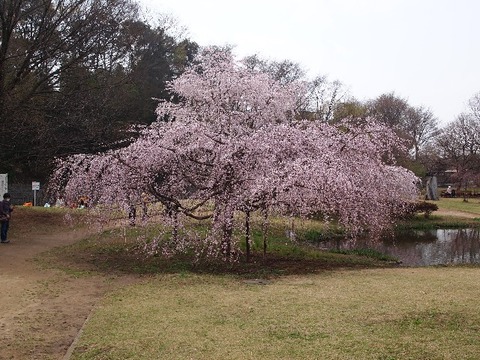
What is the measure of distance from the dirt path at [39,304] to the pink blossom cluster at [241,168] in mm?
2367

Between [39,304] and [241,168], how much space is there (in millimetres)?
5297

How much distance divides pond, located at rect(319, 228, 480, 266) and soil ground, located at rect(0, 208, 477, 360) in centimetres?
985

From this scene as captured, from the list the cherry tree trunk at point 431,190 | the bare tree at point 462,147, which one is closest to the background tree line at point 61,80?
the cherry tree trunk at point 431,190

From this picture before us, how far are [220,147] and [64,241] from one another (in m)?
8.55

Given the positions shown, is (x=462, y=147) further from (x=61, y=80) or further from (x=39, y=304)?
(x=39, y=304)

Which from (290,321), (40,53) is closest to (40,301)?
(290,321)

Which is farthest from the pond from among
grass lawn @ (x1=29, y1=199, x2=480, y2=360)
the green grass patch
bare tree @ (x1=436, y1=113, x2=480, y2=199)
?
bare tree @ (x1=436, y1=113, x2=480, y2=199)

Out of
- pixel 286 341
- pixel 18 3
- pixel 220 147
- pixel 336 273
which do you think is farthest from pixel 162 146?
pixel 18 3

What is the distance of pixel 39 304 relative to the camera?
8859mm

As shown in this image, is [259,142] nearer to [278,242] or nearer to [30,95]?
[278,242]

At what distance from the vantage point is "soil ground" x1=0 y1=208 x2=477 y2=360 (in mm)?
6527

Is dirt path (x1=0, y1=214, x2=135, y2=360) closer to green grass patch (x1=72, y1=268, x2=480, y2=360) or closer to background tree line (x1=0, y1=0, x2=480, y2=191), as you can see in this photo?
green grass patch (x1=72, y1=268, x2=480, y2=360)

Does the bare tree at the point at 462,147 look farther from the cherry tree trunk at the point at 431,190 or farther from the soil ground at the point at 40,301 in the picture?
the soil ground at the point at 40,301

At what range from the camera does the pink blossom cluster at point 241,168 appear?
1180cm
